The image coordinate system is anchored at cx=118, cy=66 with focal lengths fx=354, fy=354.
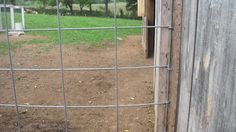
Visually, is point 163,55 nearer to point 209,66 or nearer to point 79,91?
point 209,66

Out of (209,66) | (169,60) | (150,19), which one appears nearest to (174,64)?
(169,60)

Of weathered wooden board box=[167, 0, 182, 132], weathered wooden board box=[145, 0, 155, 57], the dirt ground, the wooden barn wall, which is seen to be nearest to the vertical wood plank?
the wooden barn wall

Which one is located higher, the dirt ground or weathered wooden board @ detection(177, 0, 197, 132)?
weathered wooden board @ detection(177, 0, 197, 132)

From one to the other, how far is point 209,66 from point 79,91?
2593mm

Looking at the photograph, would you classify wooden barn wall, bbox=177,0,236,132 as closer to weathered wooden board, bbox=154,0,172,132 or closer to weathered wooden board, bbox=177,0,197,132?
weathered wooden board, bbox=177,0,197,132

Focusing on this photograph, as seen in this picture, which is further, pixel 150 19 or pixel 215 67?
pixel 150 19

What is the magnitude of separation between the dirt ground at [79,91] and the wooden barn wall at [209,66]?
3.97 feet

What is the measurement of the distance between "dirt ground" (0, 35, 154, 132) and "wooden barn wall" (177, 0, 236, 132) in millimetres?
1211

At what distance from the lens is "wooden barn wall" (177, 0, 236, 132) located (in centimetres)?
133

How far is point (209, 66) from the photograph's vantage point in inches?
59.6

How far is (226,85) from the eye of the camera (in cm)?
135

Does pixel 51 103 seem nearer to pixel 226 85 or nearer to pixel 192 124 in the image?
pixel 192 124

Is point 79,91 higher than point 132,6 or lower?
lower

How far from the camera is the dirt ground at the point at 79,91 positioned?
10.0 feet
